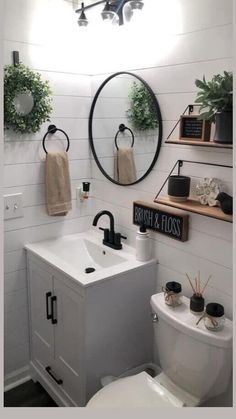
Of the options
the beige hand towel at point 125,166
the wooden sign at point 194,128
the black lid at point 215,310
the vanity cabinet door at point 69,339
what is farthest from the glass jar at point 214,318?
the beige hand towel at point 125,166

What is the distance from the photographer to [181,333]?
1477mm

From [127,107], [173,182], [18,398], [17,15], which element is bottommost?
[18,398]

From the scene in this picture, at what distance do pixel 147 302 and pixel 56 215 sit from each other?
71 cm

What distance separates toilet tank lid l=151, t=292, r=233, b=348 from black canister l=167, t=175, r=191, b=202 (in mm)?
461

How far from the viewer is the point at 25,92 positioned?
6.03 ft

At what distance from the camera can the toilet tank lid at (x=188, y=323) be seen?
138cm

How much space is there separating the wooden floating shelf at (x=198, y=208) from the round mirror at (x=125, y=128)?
0.85 ft

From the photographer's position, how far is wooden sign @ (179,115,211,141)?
1473mm

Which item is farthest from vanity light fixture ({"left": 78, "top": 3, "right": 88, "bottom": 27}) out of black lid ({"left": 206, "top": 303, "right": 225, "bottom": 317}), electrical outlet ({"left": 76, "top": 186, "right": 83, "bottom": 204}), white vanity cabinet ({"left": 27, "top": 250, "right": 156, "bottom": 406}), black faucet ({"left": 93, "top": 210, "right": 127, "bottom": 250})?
black lid ({"left": 206, "top": 303, "right": 225, "bottom": 317})

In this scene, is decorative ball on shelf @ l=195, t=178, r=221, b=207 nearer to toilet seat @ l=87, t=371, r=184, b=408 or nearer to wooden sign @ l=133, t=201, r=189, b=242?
wooden sign @ l=133, t=201, r=189, b=242

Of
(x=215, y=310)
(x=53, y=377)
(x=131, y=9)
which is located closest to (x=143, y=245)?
(x=215, y=310)

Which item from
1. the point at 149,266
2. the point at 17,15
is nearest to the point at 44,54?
the point at 17,15

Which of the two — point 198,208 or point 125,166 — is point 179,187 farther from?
point 125,166

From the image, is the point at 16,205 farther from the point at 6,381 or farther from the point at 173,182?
the point at 6,381
